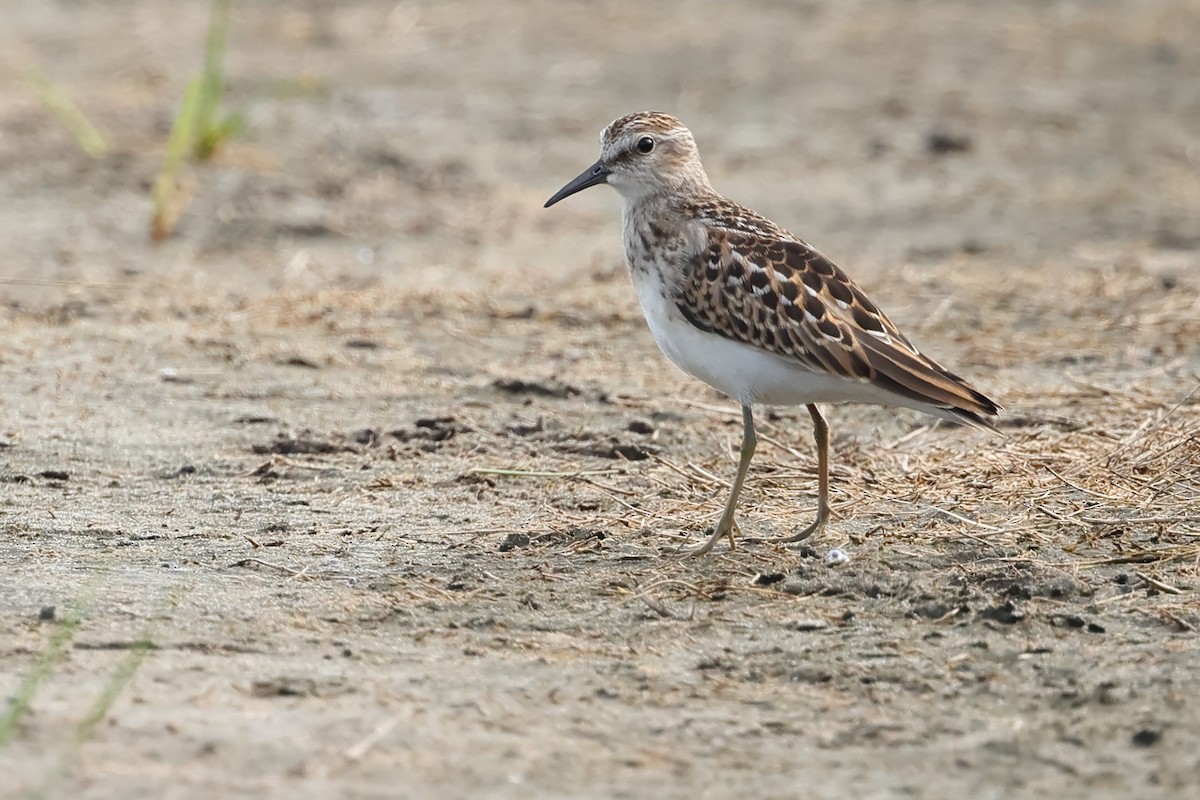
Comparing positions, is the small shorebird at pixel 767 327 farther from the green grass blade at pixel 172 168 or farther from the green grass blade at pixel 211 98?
the green grass blade at pixel 211 98

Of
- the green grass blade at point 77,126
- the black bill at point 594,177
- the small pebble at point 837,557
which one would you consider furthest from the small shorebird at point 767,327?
the green grass blade at point 77,126

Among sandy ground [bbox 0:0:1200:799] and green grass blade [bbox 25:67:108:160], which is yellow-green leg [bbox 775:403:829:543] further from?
green grass blade [bbox 25:67:108:160]

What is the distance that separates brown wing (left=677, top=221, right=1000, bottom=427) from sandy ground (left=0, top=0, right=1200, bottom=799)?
1.67 feet

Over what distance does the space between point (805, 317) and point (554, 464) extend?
4.74ft

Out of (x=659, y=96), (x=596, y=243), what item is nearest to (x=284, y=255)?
(x=596, y=243)

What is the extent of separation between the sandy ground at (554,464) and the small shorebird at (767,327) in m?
0.46

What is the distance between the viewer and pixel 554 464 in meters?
6.62

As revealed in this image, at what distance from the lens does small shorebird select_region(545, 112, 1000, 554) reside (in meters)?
5.38

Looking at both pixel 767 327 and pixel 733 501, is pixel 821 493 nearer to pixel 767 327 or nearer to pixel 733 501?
pixel 733 501

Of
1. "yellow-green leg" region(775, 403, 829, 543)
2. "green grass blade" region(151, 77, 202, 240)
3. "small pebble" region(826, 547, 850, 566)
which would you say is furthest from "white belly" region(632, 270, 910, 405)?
"green grass blade" region(151, 77, 202, 240)

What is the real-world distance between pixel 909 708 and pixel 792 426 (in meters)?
2.80

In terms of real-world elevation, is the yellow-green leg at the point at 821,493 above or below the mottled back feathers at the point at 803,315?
below

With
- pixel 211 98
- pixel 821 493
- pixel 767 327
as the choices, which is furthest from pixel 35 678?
pixel 211 98

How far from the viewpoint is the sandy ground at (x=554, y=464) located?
4.23 meters
